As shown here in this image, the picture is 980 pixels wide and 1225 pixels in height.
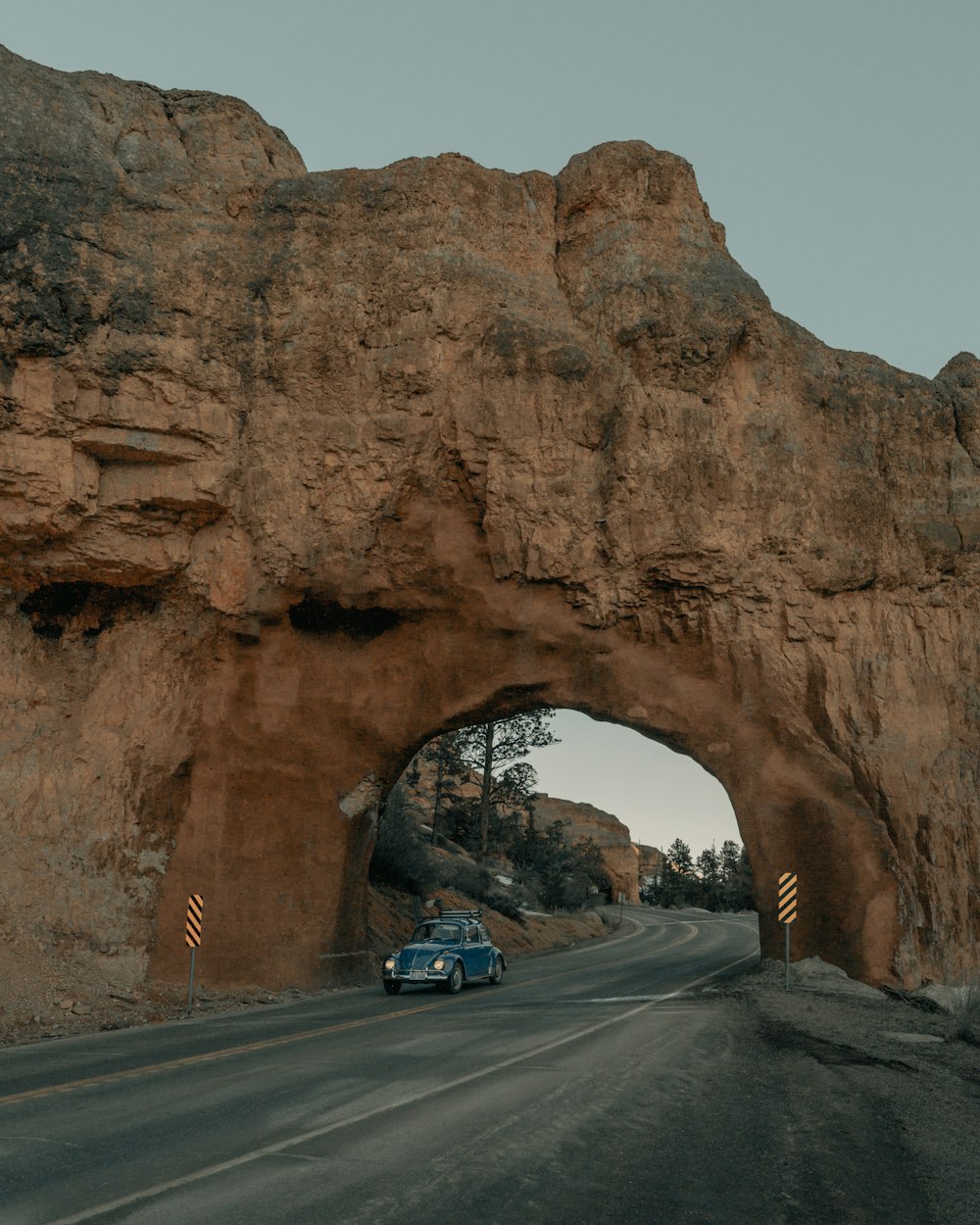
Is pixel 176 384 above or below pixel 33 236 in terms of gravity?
below

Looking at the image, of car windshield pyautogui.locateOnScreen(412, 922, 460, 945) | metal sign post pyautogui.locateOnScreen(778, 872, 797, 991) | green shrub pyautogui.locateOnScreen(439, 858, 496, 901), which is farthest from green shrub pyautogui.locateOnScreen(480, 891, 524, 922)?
metal sign post pyautogui.locateOnScreen(778, 872, 797, 991)

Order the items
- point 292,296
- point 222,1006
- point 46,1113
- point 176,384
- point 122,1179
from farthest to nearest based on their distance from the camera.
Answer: point 292,296 → point 176,384 → point 222,1006 → point 46,1113 → point 122,1179

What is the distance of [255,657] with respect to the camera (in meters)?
21.5

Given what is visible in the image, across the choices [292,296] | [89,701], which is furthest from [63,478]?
[292,296]

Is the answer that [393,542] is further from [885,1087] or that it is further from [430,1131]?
[430,1131]

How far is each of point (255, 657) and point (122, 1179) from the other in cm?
1558

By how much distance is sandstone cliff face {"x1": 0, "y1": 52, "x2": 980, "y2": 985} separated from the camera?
19.9 metres

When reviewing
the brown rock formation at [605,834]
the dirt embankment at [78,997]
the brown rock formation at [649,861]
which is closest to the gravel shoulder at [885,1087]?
the dirt embankment at [78,997]

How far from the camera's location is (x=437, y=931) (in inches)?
849

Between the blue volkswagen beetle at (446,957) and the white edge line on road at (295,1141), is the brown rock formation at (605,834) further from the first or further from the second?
the white edge line on road at (295,1141)

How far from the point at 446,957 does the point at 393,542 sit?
800 centimetres

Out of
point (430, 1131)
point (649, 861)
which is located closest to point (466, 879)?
point (430, 1131)

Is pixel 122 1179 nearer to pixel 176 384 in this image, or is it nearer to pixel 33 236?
pixel 176 384

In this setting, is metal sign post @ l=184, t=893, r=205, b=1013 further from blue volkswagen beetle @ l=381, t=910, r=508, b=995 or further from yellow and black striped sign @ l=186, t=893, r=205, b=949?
blue volkswagen beetle @ l=381, t=910, r=508, b=995
